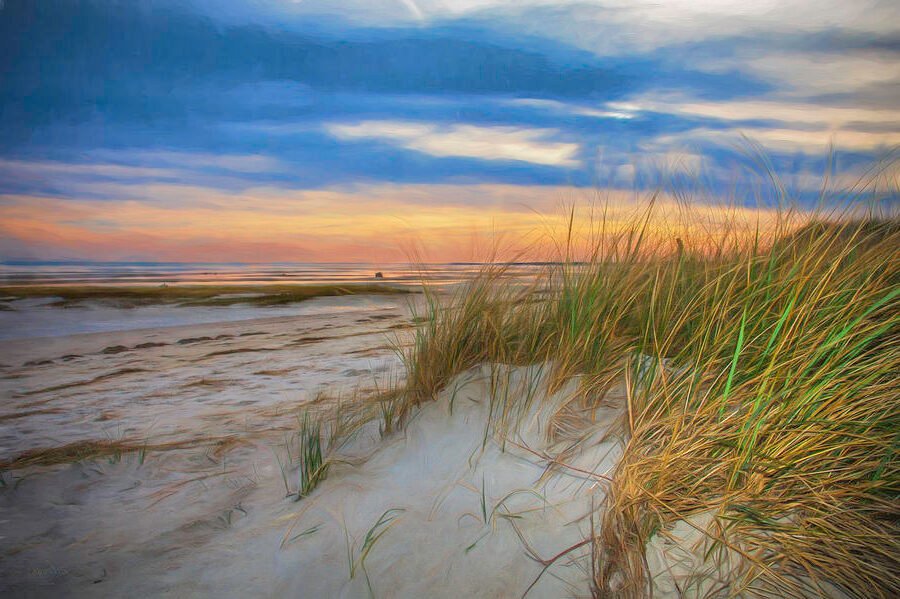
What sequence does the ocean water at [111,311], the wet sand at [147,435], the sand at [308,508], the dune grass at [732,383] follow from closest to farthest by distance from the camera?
the dune grass at [732,383] → the sand at [308,508] → the wet sand at [147,435] → the ocean water at [111,311]

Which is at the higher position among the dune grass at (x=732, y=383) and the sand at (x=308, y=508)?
the dune grass at (x=732, y=383)

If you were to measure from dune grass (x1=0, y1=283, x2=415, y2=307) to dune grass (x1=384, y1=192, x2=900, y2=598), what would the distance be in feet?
19.2

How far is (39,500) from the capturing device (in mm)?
2594

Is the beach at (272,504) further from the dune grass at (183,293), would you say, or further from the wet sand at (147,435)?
the dune grass at (183,293)

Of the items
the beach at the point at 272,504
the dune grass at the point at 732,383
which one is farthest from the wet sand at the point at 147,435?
the dune grass at the point at 732,383

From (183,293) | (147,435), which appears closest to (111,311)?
(183,293)

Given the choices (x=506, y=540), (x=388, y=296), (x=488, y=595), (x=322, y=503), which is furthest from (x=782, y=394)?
(x=388, y=296)

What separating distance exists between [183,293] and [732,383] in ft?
33.9

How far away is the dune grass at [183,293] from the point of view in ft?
29.7

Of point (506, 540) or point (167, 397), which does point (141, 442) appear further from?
point (506, 540)

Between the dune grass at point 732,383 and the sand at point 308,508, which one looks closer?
the dune grass at point 732,383

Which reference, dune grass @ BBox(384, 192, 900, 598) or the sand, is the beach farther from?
dune grass @ BBox(384, 192, 900, 598)

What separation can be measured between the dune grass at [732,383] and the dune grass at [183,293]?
586 cm

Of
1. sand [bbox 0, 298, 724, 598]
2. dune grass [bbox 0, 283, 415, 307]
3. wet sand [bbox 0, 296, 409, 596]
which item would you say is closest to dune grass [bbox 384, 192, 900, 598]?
sand [bbox 0, 298, 724, 598]
